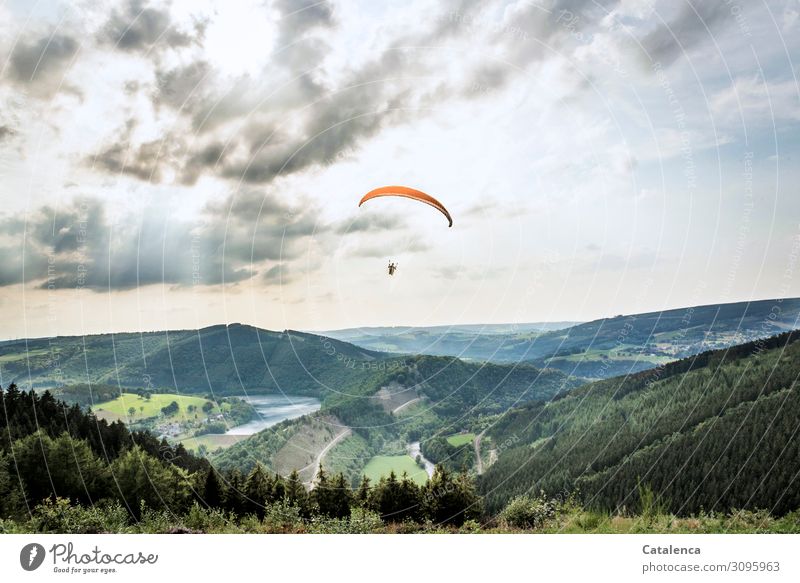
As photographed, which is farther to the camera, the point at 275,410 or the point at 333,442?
the point at 275,410

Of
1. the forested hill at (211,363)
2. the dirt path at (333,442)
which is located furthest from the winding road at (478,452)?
the forested hill at (211,363)

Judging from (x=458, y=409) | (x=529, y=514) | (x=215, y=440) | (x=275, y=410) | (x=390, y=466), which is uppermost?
(x=529, y=514)

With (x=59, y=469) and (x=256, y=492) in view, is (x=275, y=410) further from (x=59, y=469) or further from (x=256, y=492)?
(x=256, y=492)

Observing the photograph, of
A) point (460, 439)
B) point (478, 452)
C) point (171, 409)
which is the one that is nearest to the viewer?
point (478, 452)

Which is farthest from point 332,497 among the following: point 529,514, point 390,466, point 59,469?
point 390,466
